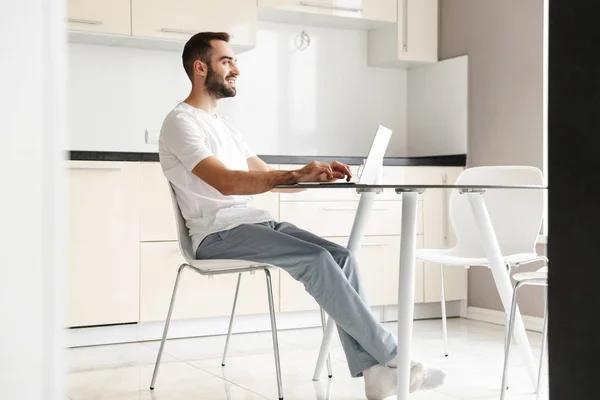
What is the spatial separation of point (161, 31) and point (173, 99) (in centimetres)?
48

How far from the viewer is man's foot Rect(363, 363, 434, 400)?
8.30ft

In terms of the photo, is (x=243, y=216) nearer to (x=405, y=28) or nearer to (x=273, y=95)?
(x=273, y=95)

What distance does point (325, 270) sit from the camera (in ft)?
8.64

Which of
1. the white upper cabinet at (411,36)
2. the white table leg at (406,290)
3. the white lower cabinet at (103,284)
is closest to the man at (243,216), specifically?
the white table leg at (406,290)

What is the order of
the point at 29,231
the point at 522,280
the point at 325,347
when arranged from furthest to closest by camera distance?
1. the point at 325,347
2. the point at 522,280
3. the point at 29,231

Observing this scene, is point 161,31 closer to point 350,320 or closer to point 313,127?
point 313,127

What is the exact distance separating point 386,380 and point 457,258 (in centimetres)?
87

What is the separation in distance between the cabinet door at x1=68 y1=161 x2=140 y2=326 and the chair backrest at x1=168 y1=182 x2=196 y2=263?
0.99 m

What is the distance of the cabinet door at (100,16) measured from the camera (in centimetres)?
405

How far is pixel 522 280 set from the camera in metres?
2.56

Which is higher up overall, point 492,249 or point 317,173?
point 317,173

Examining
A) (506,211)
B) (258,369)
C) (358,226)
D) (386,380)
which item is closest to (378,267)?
(506,211)

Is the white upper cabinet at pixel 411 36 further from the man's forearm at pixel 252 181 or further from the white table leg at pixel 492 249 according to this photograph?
the man's forearm at pixel 252 181
